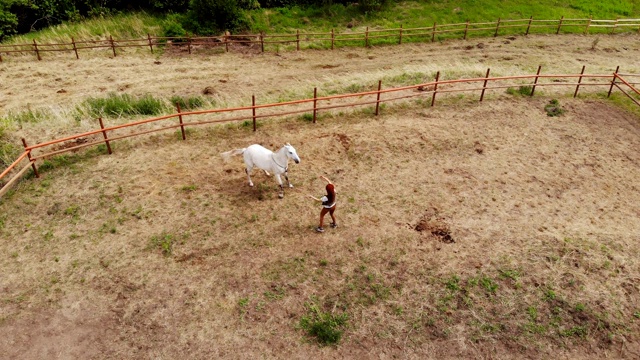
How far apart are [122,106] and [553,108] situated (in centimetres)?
1519

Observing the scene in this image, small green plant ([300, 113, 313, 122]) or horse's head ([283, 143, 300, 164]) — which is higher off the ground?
horse's head ([283, 143, 300, 164])

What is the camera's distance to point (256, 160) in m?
9.88

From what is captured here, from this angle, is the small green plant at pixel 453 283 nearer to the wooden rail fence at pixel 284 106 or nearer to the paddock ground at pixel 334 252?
the paddock ground at pixel 334 252

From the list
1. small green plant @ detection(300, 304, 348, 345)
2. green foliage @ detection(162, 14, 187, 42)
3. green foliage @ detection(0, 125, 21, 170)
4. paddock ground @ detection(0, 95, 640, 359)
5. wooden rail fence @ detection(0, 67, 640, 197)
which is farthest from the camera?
green foliage @ detection(162, 14, 187, 42)

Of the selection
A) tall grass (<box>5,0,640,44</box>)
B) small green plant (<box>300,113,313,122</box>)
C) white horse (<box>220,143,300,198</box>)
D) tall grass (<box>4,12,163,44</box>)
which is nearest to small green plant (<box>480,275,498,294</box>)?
white horse (<box>220,143,300,198</box>)

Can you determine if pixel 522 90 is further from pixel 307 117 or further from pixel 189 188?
pixel 189 188

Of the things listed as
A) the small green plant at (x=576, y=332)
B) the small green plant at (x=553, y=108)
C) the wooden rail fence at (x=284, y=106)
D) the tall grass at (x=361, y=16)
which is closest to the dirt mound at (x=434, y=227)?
the small green plant at (x=576, y=332)

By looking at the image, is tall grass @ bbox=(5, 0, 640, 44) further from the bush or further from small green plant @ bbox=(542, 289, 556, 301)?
small green plant @ bbox=(542, 289, 556, 301)

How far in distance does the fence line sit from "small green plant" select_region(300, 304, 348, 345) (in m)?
15.9

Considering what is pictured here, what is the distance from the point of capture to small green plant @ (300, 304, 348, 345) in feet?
23.3

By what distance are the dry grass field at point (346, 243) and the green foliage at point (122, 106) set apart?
1.05 metres

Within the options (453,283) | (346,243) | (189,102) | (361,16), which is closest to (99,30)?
(189,102)

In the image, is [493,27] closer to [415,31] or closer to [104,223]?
[415,31]

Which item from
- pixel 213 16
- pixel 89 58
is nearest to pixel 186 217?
pixel 89 58
